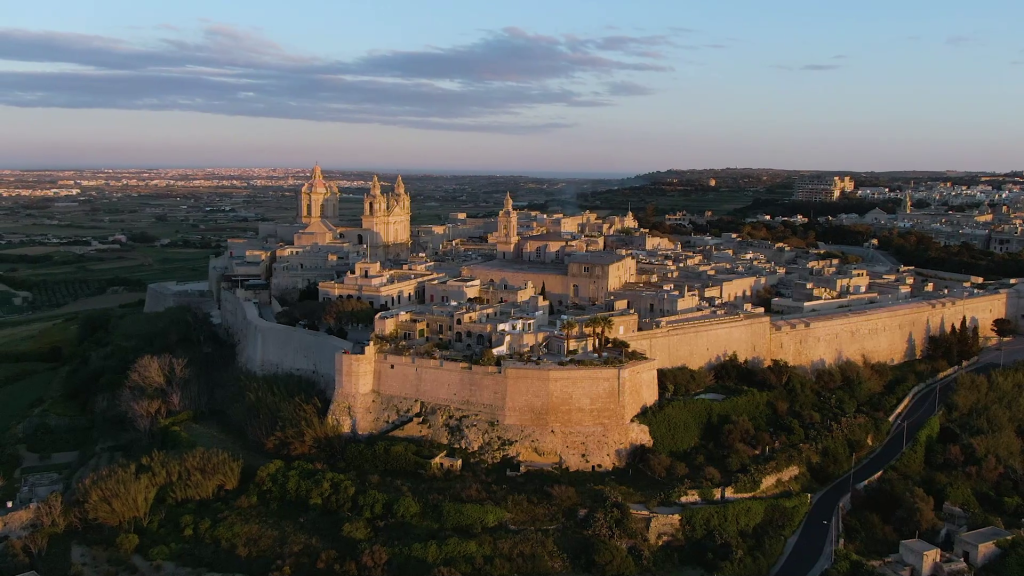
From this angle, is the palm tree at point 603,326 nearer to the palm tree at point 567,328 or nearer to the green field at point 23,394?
the palm tree at point 567,328

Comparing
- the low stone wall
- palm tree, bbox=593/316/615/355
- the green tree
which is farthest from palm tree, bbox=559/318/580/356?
the green tree

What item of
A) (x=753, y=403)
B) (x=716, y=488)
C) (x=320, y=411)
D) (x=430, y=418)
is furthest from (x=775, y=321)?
(x=320, y=411)

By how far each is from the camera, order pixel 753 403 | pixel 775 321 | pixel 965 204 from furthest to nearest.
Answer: pixel 965 204
pixel 775 321
pixel 753 403

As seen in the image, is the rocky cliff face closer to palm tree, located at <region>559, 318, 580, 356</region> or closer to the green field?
palm tree, located at <region>559, 318, 580, 356</region>

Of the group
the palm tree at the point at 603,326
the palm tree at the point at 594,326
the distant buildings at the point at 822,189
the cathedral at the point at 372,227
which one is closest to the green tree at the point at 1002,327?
the palm tree at the point at 603,326

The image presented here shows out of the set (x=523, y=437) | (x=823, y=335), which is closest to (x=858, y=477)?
(x=823, y=335)

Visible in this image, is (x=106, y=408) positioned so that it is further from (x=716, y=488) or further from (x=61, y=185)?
(x=61, y=185)
